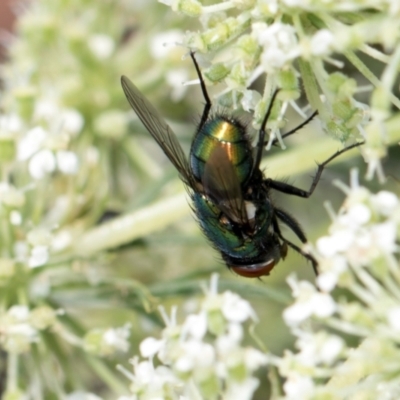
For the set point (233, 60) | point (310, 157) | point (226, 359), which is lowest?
point (310, 157)

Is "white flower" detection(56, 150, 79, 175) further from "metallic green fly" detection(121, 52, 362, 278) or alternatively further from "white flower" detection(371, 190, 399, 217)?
"white flower" detection(371, 190, 399, 217)

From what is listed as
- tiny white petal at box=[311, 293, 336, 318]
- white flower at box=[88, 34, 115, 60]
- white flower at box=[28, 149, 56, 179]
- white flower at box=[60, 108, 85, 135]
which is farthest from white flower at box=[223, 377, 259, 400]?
white flower at box=[88, 34, 115, 60]

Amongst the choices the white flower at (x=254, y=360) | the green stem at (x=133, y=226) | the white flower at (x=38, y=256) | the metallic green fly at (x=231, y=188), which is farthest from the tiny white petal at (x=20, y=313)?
the white flower at (x=254, y=360)

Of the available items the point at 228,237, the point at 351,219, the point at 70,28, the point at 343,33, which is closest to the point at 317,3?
the point at 343,33

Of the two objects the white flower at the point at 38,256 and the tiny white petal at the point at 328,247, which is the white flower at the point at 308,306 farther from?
the white flower at the point at 38,256

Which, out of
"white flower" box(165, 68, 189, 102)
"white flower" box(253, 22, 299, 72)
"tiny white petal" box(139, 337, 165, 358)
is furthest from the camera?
"white flower" box(165, 68, 189, 102)

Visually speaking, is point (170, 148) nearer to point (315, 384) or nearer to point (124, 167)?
point (315, 384)

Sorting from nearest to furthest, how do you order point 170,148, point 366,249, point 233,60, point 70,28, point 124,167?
1. point 366,249
2. point 233,60
3. point 170,148
4. point 70,28
5. point 124,167
